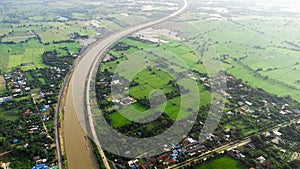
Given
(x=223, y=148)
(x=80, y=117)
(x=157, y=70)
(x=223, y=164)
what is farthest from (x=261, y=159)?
(x=157, y=70)

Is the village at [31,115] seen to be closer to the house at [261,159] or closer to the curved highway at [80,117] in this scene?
the curved highway at [80,117]

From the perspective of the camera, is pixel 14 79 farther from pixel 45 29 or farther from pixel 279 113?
pixel 279 113

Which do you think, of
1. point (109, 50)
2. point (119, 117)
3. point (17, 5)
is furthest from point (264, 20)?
point (17, 5)

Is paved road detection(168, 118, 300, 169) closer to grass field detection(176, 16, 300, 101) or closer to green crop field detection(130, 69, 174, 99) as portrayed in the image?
green crop field detection(130, 69, 174, 99)

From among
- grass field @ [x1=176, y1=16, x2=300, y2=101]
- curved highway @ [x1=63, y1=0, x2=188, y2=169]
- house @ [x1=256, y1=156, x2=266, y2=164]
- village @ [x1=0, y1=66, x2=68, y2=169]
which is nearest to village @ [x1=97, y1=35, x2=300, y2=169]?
house @ [x1=256, y1=156, x2=266, y2=164]

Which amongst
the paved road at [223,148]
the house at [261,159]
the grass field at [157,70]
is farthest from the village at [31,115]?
the house at [261,159]

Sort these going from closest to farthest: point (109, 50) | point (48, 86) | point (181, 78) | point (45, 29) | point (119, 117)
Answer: point (119, 117) → point (48, 86) → point (181, 78) → point (109, 50) → point (45, 29)
